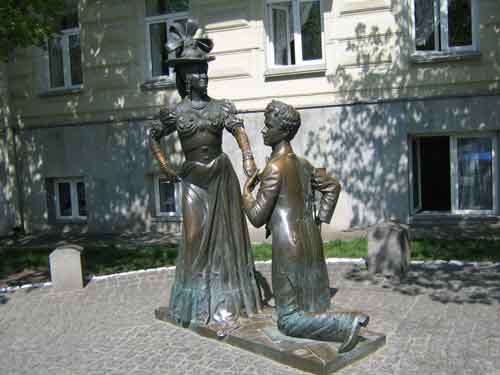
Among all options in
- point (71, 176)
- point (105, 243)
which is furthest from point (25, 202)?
point (105, 243)

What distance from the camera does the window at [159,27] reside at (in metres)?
13.8

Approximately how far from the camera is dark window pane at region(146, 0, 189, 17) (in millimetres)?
13922

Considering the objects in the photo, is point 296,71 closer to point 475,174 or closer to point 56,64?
point 475,174

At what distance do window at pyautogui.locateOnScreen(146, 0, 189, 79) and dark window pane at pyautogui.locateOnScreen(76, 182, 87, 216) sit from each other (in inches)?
131

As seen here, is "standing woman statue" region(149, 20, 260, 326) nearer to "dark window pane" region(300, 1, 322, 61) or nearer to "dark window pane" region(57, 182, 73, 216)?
"dark window pane" region(300, 1, 322, 61)

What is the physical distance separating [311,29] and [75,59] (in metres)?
6.03

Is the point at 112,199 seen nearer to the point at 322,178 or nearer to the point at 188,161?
the point at 188,161

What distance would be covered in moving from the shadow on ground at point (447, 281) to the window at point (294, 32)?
5.56 m

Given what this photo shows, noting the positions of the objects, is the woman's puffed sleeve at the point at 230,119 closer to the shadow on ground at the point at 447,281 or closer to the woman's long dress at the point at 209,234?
the woman's long dress at the point at 209,234

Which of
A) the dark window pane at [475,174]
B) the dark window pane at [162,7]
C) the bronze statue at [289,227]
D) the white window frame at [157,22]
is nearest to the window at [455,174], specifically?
the dark window pane at [475,174]

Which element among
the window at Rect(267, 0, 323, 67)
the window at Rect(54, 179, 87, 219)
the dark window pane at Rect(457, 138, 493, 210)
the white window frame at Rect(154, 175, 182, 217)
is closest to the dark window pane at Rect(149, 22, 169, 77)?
the white window frame at Rect(154, 175, 182, 217)

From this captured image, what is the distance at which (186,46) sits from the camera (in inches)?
233

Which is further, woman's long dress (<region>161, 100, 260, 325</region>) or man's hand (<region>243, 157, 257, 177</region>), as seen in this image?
woman's long dress (<region>161, 100, 260, 325</region>)

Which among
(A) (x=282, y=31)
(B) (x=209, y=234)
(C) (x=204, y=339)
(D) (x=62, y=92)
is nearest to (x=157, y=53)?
(D) (x=62, y=92)
